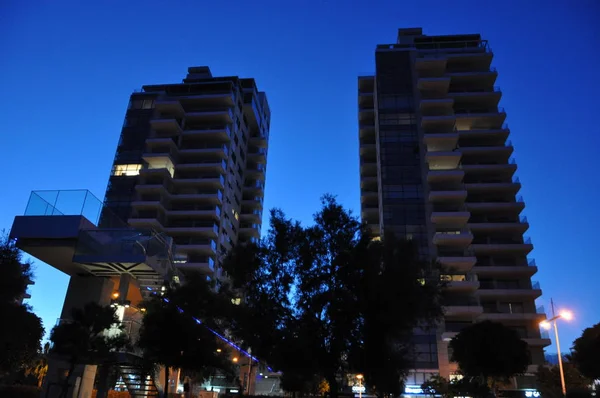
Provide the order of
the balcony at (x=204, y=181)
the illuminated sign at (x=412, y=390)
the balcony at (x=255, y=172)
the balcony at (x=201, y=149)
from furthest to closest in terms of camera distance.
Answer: the balcony at (x=255, y=172)
the balcony at (x=201, y=149)
the balcony at (x=204, y=181)
the illuminated sign at (x=412, y=390)

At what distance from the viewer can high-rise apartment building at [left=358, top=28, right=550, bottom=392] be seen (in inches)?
2356

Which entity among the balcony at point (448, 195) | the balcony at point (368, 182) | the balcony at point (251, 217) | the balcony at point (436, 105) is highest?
the balcony at point (436, 105)

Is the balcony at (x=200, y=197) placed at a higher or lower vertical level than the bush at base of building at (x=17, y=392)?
higher

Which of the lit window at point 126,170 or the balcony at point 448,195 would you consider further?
the lit window at point 126,170

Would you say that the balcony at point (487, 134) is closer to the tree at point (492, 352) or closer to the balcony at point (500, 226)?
the balcony at point (500, 226)

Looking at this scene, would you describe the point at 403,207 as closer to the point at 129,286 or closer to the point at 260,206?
the point at 260,206

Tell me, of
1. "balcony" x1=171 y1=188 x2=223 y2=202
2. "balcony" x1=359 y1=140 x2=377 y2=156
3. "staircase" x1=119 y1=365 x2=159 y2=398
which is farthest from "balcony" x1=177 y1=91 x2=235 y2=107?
"staircase" x1=119 y1=365 x2=159 y2=398

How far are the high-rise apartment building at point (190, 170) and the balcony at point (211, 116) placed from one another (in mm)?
166

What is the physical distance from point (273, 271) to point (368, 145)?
6014cm

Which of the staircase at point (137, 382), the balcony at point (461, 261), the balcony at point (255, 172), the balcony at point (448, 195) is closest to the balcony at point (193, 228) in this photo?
the balcony at point (255, 172)

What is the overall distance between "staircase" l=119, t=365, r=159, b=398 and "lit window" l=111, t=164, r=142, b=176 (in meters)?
52.0

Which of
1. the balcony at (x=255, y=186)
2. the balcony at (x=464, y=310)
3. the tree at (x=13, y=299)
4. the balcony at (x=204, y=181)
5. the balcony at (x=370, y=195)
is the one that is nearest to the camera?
the tree at (x=13, y=299)

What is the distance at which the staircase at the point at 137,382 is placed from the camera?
2677 cm

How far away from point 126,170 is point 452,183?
4938cm
